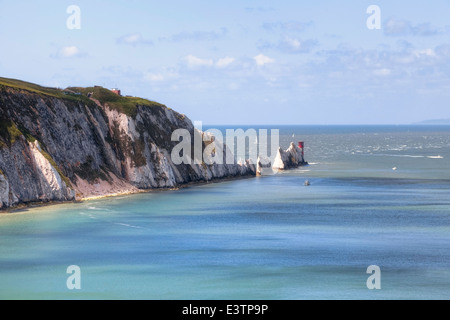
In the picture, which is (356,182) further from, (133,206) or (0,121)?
(0,121)

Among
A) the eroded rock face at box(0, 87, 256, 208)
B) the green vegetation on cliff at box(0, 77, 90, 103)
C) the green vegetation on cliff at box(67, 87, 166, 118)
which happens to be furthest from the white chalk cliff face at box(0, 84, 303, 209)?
the green vegetation on cliff at box(0, 77, 90, 103)

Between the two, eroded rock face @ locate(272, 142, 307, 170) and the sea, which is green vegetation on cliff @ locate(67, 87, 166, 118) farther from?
eroded rock face @ locate(272, 142, 307, 170)

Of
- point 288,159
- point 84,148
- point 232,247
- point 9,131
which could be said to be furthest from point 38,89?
point 288,159

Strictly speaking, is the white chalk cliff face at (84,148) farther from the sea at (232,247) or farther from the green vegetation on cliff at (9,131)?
the sea at (232,247)

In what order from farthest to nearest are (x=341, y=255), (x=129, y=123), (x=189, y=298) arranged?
(x=129, y=123) < (x=341, y=255) < (x=189, y=298)

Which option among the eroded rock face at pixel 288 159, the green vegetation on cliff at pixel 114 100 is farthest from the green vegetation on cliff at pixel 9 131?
the eroded rock face at pixel 288 159

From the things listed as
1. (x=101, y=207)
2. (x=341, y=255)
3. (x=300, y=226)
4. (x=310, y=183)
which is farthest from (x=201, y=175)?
(x=341, y=255)

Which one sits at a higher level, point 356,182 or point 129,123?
point 129,123
